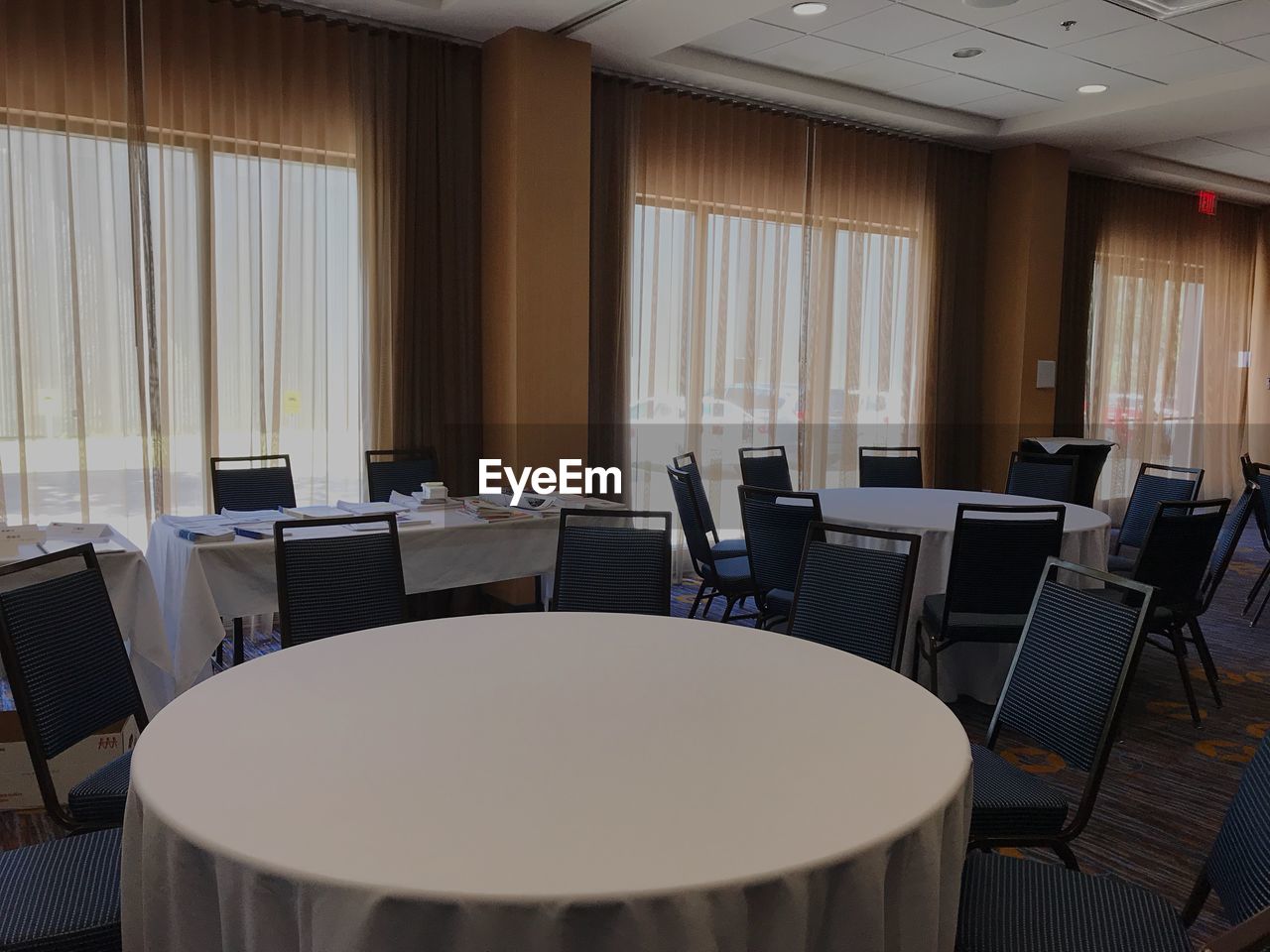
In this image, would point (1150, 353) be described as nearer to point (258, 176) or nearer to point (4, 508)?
point (258, 176)

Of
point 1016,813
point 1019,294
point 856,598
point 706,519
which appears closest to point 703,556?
point 706,519

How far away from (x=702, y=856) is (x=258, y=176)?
4668 millimetres

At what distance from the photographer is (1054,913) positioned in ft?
6.08

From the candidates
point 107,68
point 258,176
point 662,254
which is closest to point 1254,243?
point 662,254

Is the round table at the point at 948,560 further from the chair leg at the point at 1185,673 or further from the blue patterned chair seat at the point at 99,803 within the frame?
the blue patterned chair seat at the point at 99,803

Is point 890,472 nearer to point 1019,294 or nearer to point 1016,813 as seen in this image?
point 1019,294

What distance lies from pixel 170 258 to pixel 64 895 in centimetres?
377

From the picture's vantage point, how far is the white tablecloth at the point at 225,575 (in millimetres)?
3602

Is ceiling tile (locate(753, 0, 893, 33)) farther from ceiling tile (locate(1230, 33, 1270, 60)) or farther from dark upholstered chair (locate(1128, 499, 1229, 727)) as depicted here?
dark upholstered chair (locate(1128, 499, 1229, 727))

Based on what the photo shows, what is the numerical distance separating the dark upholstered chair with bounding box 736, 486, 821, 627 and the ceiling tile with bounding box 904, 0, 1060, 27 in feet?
8.82

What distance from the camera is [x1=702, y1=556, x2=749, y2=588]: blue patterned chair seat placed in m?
4.66

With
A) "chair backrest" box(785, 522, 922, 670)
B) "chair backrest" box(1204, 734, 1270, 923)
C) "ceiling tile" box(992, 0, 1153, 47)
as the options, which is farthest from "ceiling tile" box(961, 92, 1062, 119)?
"chair backrest" box(1204, 734, 1270, 923)

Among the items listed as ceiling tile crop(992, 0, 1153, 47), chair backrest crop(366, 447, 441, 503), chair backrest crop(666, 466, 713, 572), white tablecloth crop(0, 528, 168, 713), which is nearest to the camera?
white tablecloth crop(0, 528, 168, 713)

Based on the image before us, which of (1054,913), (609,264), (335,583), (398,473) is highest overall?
(609,264)
